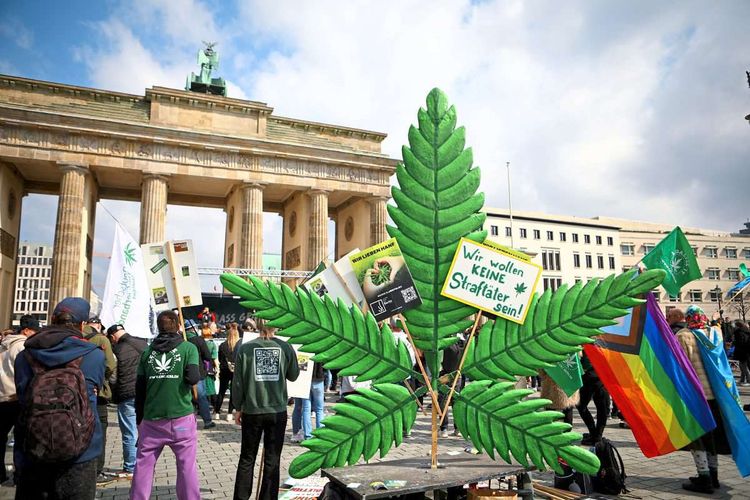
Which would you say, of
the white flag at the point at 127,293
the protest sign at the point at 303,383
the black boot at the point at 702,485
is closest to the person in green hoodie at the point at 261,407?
the protest sign at the point at 303,383

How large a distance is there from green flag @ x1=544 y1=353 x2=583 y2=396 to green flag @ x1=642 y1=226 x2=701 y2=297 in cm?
213

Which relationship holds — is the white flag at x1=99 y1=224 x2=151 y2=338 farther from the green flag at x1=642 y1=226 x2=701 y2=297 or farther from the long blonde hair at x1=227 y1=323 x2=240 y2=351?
the green flag at x1=642 y1=226 x2=701 y2=297

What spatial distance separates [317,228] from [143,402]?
26569mm

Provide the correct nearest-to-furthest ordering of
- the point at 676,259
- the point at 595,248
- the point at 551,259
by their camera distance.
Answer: the point at 676,259 < the point at 551,259 < the point at 595,248

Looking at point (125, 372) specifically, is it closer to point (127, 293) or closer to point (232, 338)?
point (127, 293)

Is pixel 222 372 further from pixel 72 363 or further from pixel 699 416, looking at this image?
pixel 699 416

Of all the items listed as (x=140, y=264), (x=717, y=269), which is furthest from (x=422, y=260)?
(x=717, y=269)

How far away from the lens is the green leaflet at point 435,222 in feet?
10.0

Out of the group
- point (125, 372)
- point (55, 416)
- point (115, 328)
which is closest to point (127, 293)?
point (115, 328)

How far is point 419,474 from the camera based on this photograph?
288cm

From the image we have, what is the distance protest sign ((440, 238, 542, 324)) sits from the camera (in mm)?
3027

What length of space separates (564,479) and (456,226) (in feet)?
10.5

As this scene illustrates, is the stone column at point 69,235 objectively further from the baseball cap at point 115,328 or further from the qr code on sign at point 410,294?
the qr code on sign at point 410,294

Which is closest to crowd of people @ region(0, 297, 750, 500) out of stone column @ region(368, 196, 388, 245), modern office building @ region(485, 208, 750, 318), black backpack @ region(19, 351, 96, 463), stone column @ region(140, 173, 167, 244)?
black backpack @ region(19, 351, 96, 463)
